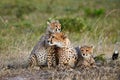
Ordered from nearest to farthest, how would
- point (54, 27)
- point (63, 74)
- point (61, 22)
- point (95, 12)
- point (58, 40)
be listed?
1. point (63, 74)
2. point (58, 40)
3. point (54, 27)
4. point (61, 22)
5. point (95, 12)

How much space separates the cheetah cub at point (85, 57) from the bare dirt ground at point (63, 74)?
95 mm

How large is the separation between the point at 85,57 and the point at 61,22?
5433 millimetres

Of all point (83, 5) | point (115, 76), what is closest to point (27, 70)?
point (115, 76)

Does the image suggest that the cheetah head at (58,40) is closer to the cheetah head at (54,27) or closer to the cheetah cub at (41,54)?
the cheetah cub at (41,54)

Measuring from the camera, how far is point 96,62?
8609mm

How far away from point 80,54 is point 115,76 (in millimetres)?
702

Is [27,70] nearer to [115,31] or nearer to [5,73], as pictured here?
[5,73]

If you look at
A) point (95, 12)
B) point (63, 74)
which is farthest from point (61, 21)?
point (63, 74)

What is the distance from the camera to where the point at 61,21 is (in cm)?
1335

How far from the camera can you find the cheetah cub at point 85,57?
7.86 metres

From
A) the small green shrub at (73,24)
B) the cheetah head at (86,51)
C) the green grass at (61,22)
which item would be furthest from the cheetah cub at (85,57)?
the small green shrub at (73,24)

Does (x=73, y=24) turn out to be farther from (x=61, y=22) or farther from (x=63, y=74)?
(x=63, y=74)

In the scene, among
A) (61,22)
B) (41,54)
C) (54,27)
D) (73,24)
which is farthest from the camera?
(73,24)

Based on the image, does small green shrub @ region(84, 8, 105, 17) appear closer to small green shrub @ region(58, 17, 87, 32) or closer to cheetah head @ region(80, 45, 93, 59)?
small green shrub @ region(58, 17, 87, 32)
